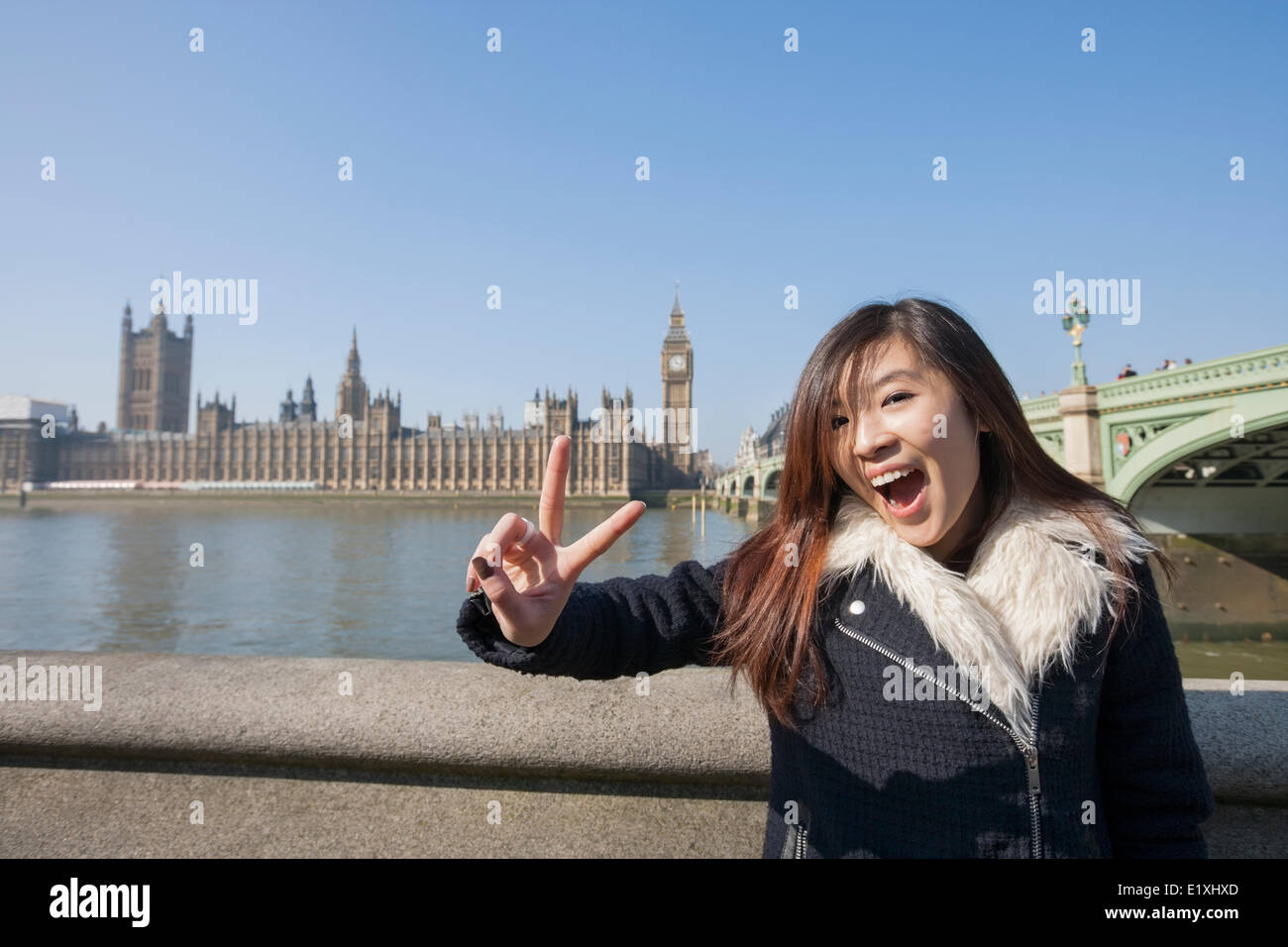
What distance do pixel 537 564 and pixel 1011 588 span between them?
67 centimetres

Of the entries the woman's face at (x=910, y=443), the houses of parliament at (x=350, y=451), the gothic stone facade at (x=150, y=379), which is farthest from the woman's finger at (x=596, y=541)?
the gothic stone facade at (x=150, y=379)

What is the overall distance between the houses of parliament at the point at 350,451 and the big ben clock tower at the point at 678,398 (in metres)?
6.10

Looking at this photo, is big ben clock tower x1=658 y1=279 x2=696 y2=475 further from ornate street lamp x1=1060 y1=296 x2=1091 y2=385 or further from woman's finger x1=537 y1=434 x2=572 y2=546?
woman's finger x1=537 y1=434 x2=572 y2=546

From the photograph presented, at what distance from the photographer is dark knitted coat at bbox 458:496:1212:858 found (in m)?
0.98

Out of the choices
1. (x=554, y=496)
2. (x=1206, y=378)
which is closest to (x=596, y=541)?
(x=554, y=496)

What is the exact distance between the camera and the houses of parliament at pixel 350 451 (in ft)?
226

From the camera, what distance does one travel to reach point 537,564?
3.51ft

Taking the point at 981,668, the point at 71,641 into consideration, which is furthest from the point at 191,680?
the point at 71,641

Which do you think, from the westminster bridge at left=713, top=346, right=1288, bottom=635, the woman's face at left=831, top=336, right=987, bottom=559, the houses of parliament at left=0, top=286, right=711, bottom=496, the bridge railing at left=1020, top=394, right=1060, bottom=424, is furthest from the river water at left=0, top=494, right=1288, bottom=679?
the houses of parliament at left=0, top=286, right=711, bottom=496

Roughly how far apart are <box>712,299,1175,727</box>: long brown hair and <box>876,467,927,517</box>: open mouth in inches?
3.5

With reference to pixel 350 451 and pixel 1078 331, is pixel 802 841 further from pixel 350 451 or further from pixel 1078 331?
pixel 350 451

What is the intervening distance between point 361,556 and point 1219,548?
2127 centimetres

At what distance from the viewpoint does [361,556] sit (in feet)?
75.6
